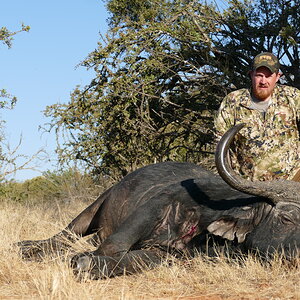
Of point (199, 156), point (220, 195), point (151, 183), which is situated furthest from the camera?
point (199, 156)

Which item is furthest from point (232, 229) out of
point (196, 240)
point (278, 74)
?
point (278, 74)

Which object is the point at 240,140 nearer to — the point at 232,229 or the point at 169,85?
the point at 232,229

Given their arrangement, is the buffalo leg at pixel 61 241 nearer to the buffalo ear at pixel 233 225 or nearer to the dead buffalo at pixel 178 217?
the dead buffalo at pixel 178 217

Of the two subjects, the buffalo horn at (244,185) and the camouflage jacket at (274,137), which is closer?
the buffalo horn at (244,185)

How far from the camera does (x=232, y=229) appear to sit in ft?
17.3

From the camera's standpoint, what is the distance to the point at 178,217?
579cm

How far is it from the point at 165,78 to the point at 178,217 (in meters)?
5.38

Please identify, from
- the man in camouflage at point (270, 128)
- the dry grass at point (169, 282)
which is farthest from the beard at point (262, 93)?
the dry grass at point (169, 282)

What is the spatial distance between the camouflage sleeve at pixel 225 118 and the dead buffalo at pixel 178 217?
1.66 ft

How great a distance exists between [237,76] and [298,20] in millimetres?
1300

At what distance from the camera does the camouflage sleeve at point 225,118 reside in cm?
697

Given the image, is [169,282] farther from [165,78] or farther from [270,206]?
[165,78]

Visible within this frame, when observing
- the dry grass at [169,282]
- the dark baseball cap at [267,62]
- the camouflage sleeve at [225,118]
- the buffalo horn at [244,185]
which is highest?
the dark baseball cap at [267,62]

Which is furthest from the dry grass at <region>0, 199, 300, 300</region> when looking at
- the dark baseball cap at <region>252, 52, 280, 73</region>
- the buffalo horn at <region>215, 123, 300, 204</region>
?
the dark baseball cap at <region>252, 52, 280, 73</region>
